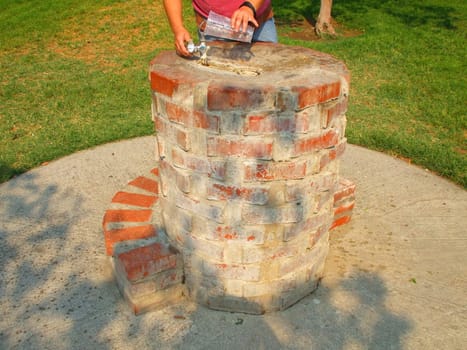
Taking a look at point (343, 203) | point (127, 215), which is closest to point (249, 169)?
point (127, 215)

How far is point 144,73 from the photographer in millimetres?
6527

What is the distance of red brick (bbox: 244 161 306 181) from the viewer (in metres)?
2.12

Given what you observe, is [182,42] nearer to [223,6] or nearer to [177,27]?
[177,27]

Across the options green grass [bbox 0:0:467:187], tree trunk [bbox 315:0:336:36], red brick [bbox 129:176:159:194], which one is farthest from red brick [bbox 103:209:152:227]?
tree trunk [bbox 315:0:336:36]

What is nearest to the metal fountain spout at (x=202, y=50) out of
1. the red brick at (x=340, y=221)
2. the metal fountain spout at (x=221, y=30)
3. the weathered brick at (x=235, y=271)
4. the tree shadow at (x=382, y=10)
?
the metal fountain spout at (x=221, y=30)

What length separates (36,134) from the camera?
4613mm

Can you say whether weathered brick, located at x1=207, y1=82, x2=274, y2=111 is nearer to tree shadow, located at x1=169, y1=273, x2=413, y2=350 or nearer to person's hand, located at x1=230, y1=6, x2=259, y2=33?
person's hand, located at x1=230, y1=6, x2=259, y2=33

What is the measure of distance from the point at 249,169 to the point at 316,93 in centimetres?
43

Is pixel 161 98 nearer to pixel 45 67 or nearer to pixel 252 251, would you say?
pixel 252 251

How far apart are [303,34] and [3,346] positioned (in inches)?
291

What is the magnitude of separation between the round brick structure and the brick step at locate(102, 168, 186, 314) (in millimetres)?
77

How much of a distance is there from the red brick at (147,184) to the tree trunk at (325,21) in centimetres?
609

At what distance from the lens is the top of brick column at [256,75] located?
79.3 inches

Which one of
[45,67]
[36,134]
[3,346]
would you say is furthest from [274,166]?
[45,67]
